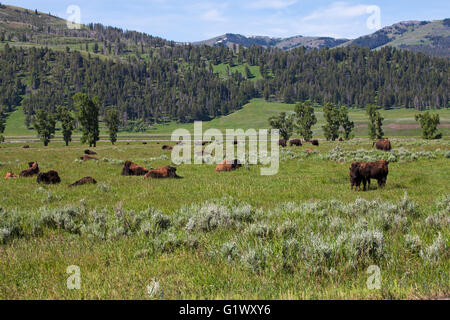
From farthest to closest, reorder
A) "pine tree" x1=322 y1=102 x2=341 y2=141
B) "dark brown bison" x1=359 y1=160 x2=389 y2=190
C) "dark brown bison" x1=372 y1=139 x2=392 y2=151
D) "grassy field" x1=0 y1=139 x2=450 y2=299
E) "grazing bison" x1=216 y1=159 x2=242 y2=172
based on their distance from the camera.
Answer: "pine tree" x1=322 y1=102 x2=341 y2=141, "dark brown bison" x1=372 y1=139 x2=392 y2=151, "grazing bison" x1=216 y1=159 x2=242 y2=172, "dark brown bison" x1=359 y1=160 x2=389 y2=190, "grassy field" x1=0 y1=139 x2=450 y2=299

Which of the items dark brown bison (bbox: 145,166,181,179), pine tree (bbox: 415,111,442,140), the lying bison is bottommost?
dark brown bison (bbox: 145,166,181,179)

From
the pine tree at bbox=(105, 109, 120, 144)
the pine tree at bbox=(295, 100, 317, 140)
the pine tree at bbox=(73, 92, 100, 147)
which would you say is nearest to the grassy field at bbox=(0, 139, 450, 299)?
the pine tree at bbox=(73, 92, 100, 147)

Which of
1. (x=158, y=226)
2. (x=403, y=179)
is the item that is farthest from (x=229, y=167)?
(x=158, y=226)

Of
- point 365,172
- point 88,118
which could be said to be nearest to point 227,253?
point 365,172

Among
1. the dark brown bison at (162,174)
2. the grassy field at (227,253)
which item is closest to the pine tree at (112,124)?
the dark brown bison at (162,174)

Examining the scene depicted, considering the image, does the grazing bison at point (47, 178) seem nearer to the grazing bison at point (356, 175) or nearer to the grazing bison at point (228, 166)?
the grazing bison at point (228, 166)

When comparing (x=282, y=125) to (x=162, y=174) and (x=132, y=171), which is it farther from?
(x=162, y=174)

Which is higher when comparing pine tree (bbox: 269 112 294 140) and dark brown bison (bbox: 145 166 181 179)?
pine tree (bbox: 269 112 294 140)

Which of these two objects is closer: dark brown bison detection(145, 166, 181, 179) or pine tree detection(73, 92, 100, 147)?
dark brown bison detection(145, 166, 181, 179)

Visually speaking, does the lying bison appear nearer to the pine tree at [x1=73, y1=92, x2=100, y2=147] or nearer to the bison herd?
the bison herd

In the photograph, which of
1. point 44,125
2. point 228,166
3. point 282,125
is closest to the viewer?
point 228,166

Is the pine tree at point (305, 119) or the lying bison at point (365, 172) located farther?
the pine tree at point (305, 119)
